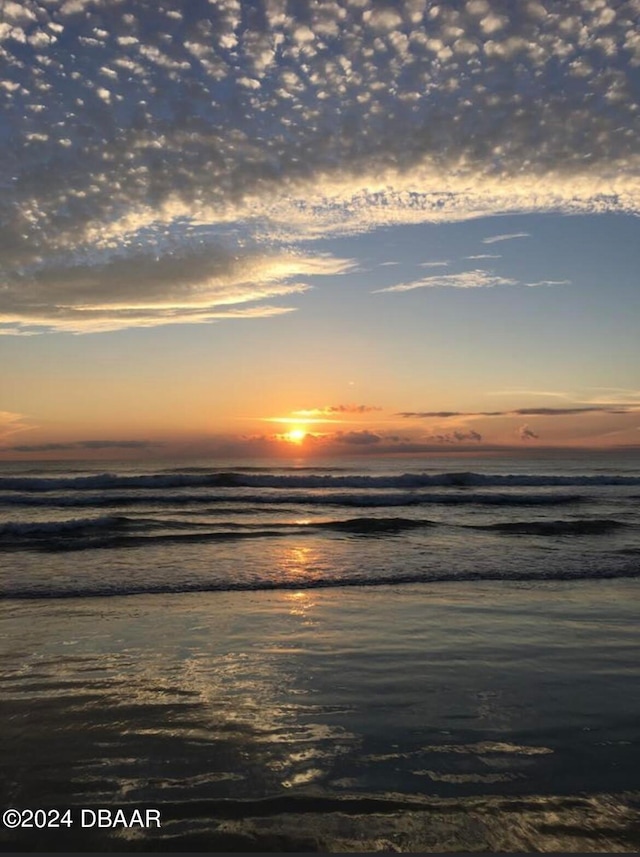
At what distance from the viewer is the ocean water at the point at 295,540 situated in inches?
563

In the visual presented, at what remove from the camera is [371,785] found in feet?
15.8

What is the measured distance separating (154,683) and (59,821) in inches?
112

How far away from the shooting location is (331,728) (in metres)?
5.93

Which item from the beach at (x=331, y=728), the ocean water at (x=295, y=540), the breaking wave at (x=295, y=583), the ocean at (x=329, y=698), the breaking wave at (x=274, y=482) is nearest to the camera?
the beach at (x=331, y=728)

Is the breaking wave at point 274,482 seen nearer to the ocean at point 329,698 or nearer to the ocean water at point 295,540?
the ocean water at point 295,540

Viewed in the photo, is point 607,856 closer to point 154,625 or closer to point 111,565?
point 154,625

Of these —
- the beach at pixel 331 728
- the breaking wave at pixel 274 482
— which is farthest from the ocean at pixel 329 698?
the breaking wave at pixel 274 482

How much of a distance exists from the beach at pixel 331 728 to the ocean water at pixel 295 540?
392 cm

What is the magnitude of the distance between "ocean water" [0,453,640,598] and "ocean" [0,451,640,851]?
0.57ft

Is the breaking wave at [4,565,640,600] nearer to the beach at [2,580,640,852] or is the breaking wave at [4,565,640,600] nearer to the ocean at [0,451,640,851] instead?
the ocean at [0,451,640,851]

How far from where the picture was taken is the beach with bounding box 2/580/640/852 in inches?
169

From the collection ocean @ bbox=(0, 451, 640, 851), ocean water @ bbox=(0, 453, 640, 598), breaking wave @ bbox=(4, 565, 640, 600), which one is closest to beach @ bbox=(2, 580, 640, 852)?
ocean @ bbox=(0, 451, 640, 851)

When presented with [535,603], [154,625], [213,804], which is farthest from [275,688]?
[535,603]

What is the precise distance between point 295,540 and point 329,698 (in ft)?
48.0
